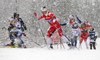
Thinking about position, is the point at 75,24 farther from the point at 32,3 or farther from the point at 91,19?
the point at 91,19

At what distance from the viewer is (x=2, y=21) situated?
31250mm

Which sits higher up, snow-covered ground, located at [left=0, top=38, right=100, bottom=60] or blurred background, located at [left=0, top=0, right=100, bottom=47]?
blurred background, located at [left=0, top=0, right=100, bottom=47]

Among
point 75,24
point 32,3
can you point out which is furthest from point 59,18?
point 75,24

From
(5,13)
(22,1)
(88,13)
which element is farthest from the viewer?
(88,13)

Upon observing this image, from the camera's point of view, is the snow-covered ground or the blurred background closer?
the snow-covered ground

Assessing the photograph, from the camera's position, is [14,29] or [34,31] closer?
[14,29]

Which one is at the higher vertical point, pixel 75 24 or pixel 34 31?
pixel 75 24

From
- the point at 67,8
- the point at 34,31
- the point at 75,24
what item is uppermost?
the point at 67,8
